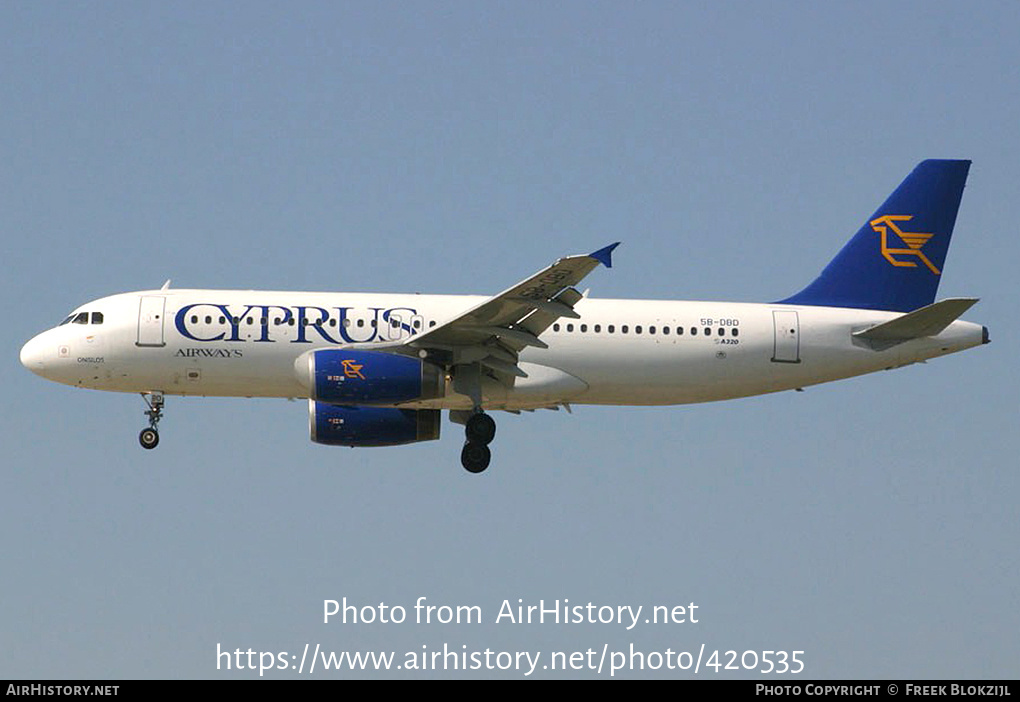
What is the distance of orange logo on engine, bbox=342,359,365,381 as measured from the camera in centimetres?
3981

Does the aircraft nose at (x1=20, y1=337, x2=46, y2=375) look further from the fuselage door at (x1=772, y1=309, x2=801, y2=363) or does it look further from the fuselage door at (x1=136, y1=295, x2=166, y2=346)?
the fuselage door at (x1=772, y1=309, x2=801, y2=363)

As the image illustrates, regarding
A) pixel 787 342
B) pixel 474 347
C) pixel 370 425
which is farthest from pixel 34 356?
pixel 787 342

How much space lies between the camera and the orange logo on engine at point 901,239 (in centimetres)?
4491

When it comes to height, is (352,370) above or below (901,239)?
below

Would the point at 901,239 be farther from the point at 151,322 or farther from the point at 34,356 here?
the point at 34,356

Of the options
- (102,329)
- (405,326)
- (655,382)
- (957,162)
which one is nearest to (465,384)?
(405,326)

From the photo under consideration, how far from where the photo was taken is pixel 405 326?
42031 millimetres

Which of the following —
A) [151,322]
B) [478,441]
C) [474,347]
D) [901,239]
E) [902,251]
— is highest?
[901,239]

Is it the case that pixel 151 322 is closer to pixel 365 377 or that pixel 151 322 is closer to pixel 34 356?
pixel 34 356

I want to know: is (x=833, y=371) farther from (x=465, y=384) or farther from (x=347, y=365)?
(x=347, y=365)

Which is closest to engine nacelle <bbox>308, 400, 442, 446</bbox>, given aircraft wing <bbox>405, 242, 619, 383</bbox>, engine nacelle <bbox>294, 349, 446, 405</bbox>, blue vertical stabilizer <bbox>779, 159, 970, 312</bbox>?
engine nacelle <bbox>294, 349, 446, 405</bbox>

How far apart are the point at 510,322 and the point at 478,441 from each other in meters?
3.23

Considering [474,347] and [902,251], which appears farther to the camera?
[902,251]

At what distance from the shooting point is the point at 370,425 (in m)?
43.4
